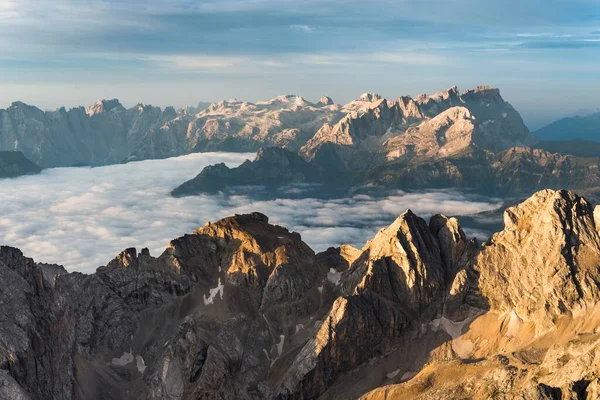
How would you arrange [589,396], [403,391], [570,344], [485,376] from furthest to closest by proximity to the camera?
1. [403,391]
2. [485,376]
3. [570,344]
4. [589,396]

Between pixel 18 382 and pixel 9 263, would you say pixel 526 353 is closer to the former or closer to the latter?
pixel 18 382

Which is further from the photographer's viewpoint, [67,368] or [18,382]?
[67,368]

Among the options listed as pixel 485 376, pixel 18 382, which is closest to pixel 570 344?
pixel 485 376

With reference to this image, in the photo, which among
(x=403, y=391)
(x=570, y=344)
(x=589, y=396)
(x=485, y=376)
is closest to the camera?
(x=589, y=396)

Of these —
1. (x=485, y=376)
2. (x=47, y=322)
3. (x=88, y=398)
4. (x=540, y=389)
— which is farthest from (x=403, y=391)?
(x=47, y=322)

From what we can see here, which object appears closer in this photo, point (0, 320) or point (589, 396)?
point (589, 396)

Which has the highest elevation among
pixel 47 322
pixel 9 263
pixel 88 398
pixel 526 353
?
pixel 9 263

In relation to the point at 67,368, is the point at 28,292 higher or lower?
Result: higher

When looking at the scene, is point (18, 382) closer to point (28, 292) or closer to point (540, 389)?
point (28, 292)

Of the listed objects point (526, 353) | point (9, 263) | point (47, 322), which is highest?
point (9, 263)
